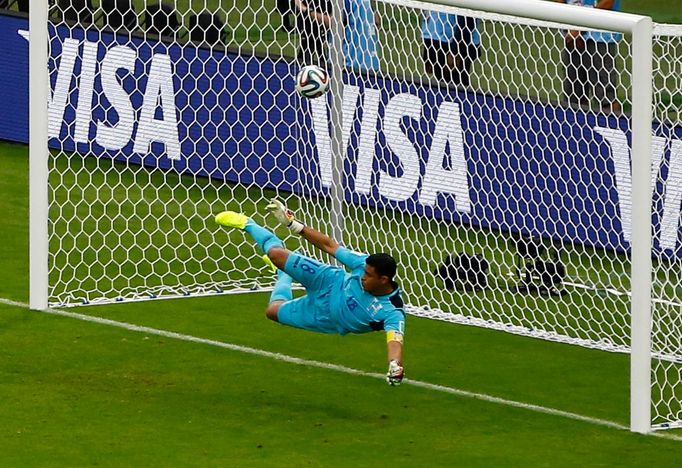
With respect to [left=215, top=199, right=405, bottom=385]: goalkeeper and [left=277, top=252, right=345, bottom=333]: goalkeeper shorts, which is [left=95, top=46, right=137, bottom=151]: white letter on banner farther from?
[left=277, top=252, right=345, bottom=333]: goalkeeper shorts

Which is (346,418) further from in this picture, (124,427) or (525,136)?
(525,136)

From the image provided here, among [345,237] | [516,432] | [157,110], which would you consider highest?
[157,110]

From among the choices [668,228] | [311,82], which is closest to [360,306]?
[311,82]

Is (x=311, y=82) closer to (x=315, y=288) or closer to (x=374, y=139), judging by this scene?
(x=315, y=288)

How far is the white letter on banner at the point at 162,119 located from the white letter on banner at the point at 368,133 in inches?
79.3

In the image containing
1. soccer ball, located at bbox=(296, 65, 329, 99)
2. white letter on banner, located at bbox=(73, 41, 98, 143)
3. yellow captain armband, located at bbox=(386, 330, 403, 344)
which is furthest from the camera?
white letter on banner, located at bbox=(73, 41, 98, 143)

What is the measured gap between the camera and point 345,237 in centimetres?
1563

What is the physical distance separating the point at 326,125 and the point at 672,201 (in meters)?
3.29

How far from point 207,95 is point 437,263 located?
3389mm

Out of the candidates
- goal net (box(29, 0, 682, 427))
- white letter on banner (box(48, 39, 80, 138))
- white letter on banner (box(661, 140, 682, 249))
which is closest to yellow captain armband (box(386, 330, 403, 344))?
goal net (box(29, 0, 682, 427))

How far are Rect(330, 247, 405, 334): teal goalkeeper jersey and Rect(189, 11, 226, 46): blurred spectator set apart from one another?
5.47m

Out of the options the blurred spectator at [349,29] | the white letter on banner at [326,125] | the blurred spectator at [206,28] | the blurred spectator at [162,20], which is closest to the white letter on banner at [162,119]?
the blurred spectator at [162,20]

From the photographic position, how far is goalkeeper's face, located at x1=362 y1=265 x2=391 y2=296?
11.5 meters

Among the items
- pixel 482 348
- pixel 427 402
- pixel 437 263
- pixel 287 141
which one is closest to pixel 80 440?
pixel 427 402
